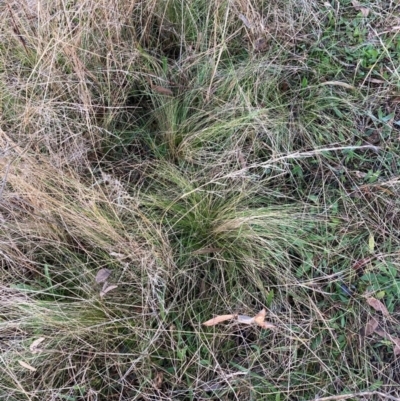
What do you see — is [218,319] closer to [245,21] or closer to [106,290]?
[106,290]

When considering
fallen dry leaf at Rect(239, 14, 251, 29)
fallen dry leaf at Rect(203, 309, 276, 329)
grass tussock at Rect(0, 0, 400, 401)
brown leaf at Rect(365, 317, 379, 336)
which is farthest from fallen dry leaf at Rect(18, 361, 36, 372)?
fallen dry leaf at Rect(239, 14, 251, 29)

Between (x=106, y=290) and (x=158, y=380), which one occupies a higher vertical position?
(x=106, y=290)

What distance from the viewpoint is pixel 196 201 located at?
5.09 ft

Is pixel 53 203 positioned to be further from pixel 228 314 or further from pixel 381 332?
pixel 381 332

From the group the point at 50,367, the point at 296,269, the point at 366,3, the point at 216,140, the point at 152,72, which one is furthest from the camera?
the point at 366,3

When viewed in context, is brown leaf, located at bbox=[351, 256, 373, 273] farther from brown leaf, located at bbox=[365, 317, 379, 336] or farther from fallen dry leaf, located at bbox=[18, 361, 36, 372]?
fallen dry leaf, located at bbox=[18, 361, 36, 372]

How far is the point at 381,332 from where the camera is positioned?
1410mm

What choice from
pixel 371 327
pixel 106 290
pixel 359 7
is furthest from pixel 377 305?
pixel 359 7

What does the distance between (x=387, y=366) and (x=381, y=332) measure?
9 cm

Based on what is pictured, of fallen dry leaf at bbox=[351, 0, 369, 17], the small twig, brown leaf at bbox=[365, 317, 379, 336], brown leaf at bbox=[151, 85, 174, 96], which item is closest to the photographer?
the small twig

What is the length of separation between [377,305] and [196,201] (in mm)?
633

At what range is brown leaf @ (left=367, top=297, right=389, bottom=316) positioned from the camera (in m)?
1.42

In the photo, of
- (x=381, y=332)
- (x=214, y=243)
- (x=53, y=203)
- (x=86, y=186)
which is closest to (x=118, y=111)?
(x=86, y=186)

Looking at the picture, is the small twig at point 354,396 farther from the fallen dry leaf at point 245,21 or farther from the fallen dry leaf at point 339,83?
the fallen dry leaf at point 245,21
